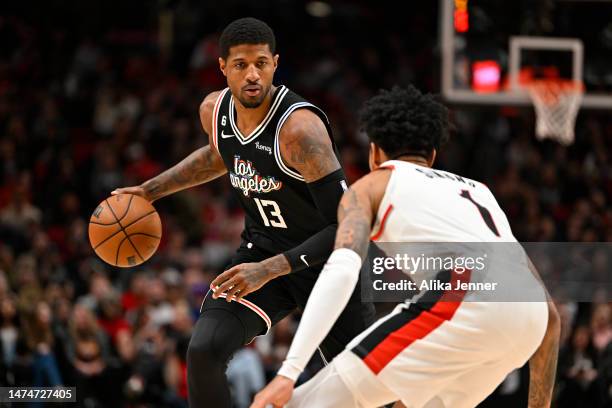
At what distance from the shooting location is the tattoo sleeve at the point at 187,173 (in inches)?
258

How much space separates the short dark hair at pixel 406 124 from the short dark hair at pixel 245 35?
921 millimetres

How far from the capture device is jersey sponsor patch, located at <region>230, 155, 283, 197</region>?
19.3ft

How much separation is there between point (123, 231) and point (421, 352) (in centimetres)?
249

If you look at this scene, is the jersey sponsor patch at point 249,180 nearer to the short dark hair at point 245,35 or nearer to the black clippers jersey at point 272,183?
the black clippers jersey at point 272,183

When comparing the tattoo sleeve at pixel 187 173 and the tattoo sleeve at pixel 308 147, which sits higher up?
the tattoo sleeve at pixel 308 147

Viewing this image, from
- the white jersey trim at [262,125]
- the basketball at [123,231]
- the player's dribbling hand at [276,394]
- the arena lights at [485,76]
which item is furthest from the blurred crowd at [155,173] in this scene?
the player's dribbling hand at [276,394]

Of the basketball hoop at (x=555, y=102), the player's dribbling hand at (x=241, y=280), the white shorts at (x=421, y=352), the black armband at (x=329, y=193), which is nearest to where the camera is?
the white shorts at (x=421, y=352)

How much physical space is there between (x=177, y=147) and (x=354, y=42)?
5.79 meters

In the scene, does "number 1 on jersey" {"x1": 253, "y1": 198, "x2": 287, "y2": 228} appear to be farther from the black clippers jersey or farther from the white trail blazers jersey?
the white trail blazers jersey

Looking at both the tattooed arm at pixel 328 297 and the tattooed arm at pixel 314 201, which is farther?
the tattooed arm at pixel 314 201

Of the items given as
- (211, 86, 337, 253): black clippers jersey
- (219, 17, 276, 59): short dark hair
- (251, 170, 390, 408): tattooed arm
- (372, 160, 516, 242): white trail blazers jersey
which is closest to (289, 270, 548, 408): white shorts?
(251, 170, 390, 408): tattooed arm

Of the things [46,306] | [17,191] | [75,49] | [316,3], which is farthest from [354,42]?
[46,306]

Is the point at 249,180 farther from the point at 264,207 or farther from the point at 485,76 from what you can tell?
the point at 485,76

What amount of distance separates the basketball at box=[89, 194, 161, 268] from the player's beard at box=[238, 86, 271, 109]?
3.43ft
